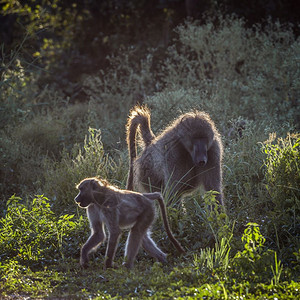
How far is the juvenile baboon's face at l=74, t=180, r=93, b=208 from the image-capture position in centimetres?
438

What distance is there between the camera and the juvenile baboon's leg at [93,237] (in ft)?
14.5

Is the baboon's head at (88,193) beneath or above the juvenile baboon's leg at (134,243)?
above

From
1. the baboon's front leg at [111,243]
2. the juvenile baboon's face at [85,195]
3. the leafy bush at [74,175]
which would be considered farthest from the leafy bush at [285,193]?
the leafy bush at [74,175]

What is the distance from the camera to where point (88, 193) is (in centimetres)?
439

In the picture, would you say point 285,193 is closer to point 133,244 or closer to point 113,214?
point 133,244

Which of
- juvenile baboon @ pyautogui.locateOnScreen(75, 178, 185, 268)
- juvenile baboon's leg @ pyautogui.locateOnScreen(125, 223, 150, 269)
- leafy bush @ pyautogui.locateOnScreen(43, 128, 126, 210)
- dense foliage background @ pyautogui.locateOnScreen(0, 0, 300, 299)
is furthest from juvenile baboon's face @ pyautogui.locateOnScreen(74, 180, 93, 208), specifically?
leafy bush @ pyautogui.locateOnScreen(43, 128, 126, 210)

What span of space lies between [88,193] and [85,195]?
1.2 inches

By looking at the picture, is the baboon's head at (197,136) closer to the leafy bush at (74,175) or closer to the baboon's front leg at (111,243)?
the baboon's front leg at (111,243)

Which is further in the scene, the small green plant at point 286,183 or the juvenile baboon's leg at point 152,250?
the small green plant at point 286,183

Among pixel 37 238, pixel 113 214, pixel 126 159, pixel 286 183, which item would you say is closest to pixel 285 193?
pixel 286 183

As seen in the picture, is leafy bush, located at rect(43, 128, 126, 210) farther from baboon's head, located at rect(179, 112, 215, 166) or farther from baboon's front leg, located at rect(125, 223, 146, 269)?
baboon's front leg, located at rect(125, 223, 146, 269)

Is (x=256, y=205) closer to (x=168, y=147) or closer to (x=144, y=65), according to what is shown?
(x=168, y=147)

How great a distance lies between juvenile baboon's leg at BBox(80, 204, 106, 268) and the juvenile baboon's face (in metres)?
0.11

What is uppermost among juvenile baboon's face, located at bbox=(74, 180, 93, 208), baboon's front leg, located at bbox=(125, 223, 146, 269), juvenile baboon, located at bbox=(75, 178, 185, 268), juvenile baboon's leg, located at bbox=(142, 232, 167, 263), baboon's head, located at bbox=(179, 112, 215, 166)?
baboon's head, located at bbox=(179, 112, 215, 166)
